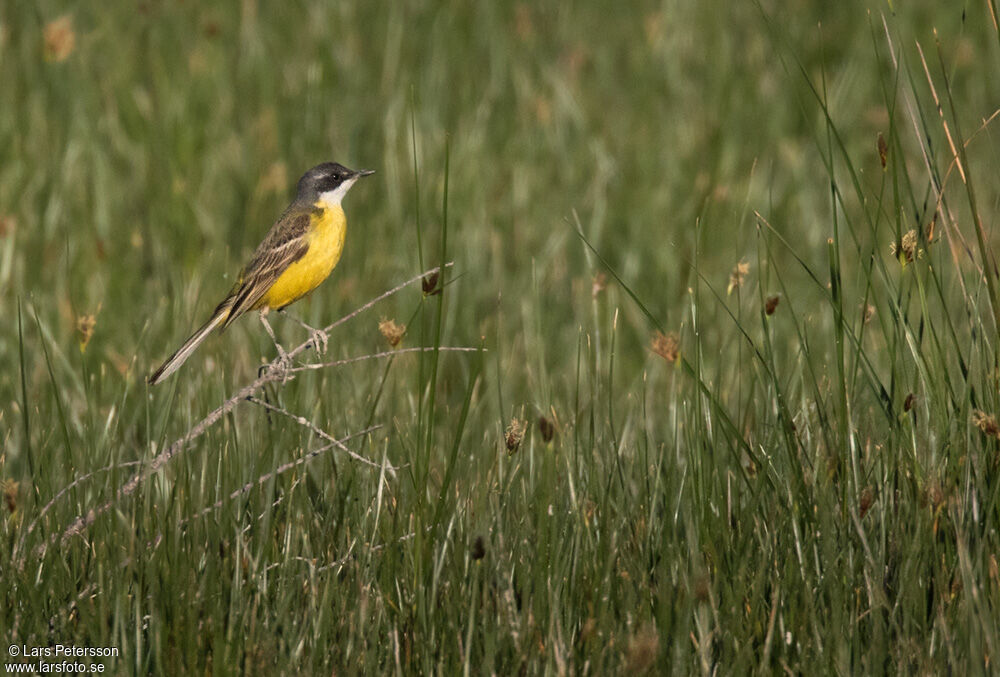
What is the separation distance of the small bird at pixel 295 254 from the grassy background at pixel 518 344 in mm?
335

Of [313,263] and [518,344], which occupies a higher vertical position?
[518,344]

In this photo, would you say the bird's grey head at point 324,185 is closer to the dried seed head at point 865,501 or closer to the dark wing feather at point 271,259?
the dark wing feather at point 271,259

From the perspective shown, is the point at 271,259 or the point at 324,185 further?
the point at 324,185

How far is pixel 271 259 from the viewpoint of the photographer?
4.53 meters

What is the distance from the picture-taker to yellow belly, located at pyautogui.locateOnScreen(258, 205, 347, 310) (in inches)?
180

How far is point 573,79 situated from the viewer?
876cm

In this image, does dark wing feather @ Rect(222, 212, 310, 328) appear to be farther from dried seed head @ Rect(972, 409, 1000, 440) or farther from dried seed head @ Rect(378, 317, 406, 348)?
dried seed head @ Rect(972, 409, 1000, 440)

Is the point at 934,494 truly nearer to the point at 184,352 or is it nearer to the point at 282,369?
the point at 282,369

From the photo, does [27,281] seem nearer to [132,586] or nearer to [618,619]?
[132,586]

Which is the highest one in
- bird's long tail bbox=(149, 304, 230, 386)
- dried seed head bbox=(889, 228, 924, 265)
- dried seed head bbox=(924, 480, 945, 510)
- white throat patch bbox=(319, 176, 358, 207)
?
white throat patch bbox=(319, 176, 358, 207)

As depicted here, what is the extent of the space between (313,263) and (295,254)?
73mm

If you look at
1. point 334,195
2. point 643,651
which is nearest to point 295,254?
point 334,195

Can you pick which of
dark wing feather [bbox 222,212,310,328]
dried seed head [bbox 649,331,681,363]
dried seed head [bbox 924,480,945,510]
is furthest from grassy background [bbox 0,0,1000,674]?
dark wing feather [bbox 222,212,310,328]

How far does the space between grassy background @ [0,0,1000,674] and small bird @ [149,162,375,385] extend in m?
0.34
